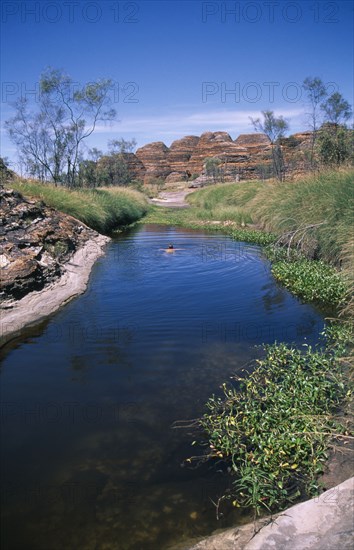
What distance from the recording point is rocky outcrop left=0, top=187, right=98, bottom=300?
309 inches

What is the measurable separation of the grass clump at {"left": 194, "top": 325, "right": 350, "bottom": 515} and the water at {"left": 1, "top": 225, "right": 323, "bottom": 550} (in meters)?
0.22

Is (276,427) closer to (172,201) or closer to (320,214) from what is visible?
(320,214)

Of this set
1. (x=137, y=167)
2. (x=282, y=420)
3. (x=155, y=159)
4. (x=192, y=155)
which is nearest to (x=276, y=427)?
(x=282, y=420)

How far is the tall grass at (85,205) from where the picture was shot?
14604 mm

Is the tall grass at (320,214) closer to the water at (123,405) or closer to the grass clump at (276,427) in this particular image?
the water at (123,405)

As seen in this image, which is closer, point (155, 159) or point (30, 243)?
point (30, 243)

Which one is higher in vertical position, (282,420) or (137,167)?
(137,167)

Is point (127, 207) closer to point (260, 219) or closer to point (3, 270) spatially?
point (260, 219)

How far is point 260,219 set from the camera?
19172 millimetres

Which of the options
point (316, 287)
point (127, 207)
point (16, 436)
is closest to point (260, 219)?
point (127, 207)

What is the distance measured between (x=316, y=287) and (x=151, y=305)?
340cm

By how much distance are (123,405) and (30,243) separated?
244 inches

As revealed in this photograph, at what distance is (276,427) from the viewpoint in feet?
12.5

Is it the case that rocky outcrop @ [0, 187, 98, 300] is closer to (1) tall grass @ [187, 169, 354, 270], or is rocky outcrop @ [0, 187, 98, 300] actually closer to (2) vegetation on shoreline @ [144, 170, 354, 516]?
(2) vegetation on shoreline @ [144, 170, 354, 516]
